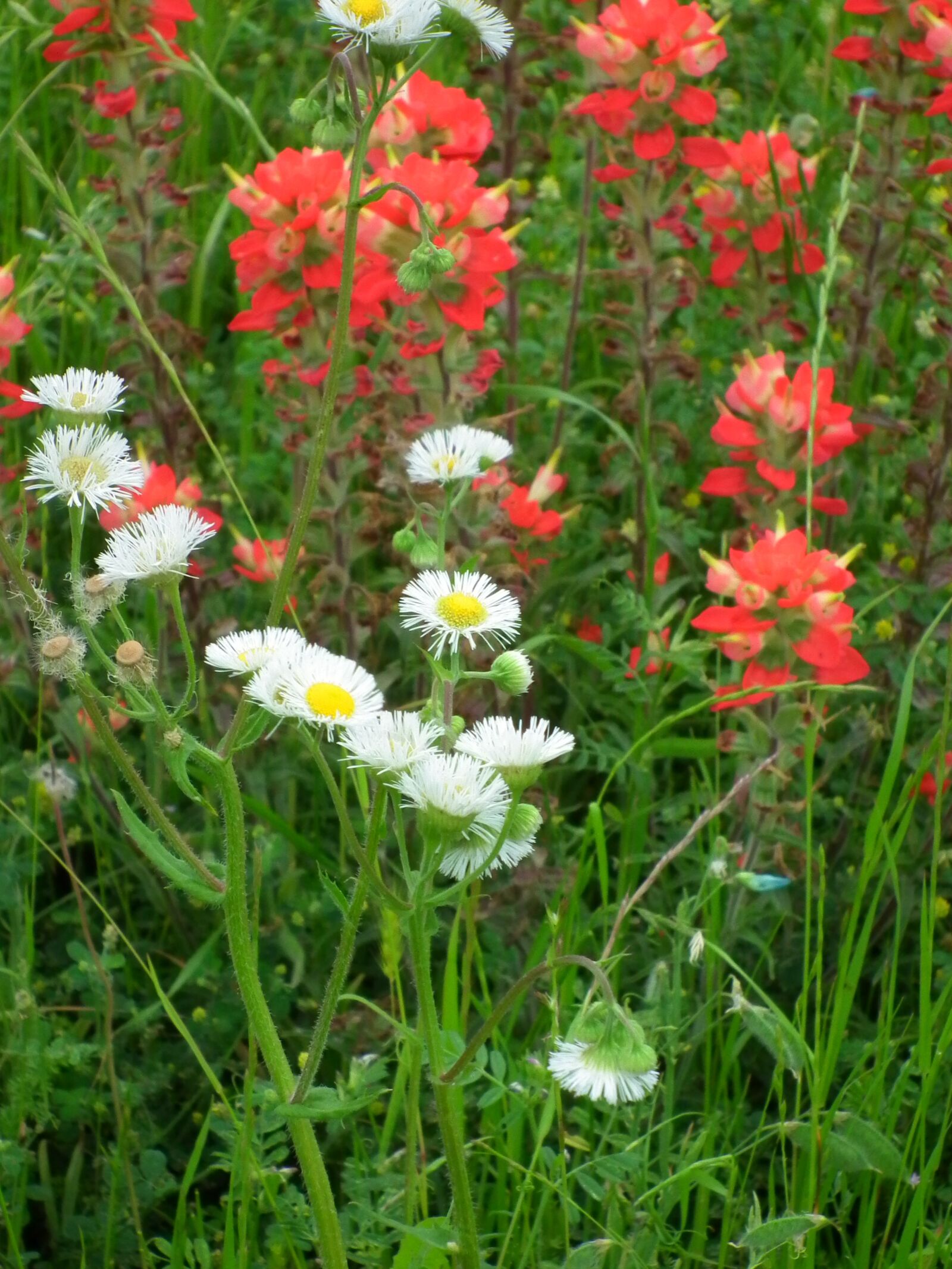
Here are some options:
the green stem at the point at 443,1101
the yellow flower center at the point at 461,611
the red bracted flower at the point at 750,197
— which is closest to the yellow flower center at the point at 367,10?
the yellow flower center at the point at 461,611

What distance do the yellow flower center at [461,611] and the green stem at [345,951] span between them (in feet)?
0.50

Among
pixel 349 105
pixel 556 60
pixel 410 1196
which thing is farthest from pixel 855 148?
pixel 556 60

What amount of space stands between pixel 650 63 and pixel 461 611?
146 cm

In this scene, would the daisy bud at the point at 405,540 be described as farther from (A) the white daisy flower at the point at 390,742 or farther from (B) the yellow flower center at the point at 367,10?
(B) the yellow flower center at the point at 367,10

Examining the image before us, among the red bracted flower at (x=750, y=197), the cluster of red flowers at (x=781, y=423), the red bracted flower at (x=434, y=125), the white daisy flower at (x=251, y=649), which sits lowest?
the white daisy flower at (x=251, y=649)

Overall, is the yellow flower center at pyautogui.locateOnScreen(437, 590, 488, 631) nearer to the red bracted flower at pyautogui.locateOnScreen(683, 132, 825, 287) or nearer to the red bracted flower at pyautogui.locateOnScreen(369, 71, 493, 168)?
the red bracted flower at pyautogui.locateOnScreen(369, 71, 493, 168)

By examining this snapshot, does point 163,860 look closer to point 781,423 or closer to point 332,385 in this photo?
point 332,385

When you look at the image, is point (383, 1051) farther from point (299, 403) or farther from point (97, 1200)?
point (299, 403)

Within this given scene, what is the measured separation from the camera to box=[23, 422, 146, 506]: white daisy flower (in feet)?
3.70

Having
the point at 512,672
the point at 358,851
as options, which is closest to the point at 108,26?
the point at 512,672

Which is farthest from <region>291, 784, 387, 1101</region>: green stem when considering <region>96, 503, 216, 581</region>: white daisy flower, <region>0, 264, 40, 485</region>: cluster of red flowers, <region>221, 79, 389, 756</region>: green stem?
<region>0, 264, 40, 485</region>: cluster of red flowers

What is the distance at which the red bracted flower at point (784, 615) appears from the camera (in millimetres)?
1784

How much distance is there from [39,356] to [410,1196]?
6.13 ft

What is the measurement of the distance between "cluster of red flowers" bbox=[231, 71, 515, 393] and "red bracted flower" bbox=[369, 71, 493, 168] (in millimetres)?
75
